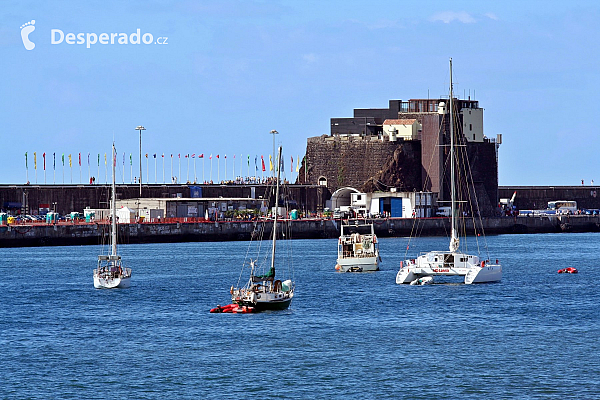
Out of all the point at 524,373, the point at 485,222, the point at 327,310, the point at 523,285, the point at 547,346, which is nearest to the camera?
the point at 524,373

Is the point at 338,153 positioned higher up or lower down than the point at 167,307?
higher up

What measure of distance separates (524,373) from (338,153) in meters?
128

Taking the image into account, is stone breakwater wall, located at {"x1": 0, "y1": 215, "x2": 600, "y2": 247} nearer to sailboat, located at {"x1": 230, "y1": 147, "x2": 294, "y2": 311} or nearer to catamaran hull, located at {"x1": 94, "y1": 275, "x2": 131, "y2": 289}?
catamaran hull, located at {"x1": 94, "y1": 275, "x2": 131, "y2": 289}

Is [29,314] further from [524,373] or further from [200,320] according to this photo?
[524,373]

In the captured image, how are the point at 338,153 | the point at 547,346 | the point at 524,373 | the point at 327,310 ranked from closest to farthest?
the point at 524,373 < the point at 547,346 < the point at 327,310 < the point at 338,153

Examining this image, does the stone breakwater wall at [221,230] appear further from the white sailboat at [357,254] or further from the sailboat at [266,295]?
the sailboat at [266,295]

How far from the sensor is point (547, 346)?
152 ft

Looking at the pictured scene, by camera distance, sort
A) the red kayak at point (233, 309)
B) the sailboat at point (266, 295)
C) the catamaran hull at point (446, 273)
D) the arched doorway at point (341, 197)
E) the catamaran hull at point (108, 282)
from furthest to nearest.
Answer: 1. the arched doorway at point (341, 197)
2. the catamaran hull at point (446, 273)
3. the catamaran hull at point (108, 282)
4. the red kayak at point (233, 309)
5. the sailboat at point (266, 295)

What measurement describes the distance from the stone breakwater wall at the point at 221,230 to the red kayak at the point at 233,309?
65560 millimetres

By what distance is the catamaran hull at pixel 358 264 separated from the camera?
83188 mm

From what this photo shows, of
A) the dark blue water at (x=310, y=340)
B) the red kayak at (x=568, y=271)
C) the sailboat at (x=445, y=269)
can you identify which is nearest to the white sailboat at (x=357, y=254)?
the dark blue water at (x=310, y=340)

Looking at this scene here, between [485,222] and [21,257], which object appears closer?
[21,257]

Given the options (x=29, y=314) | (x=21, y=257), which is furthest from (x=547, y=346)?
(x=21, y=257)

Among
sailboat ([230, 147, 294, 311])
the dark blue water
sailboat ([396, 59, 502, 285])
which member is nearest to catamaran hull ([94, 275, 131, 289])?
the dark blue water
